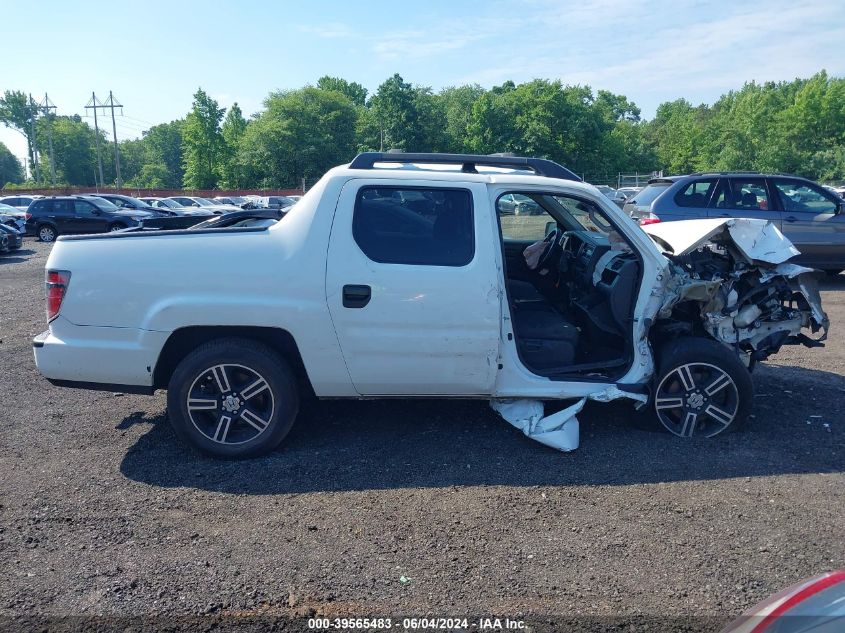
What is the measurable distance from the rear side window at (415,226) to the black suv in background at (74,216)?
2167 centimetres

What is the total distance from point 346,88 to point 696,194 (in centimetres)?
10168

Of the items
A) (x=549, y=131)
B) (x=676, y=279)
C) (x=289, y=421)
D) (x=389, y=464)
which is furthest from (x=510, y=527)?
(x=549, y=131)

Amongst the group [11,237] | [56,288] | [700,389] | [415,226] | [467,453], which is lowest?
[11,237]

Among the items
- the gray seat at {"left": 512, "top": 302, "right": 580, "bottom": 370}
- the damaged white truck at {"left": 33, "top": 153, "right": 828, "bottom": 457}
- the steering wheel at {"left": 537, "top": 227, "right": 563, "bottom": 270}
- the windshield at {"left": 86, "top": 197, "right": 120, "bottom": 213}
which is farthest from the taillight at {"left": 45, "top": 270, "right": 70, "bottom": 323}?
the windshield at {"left": 86, "top": 197, "right": 120, "bottom": 213}

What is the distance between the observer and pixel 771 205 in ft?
33.7

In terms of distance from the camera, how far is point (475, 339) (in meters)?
4.13

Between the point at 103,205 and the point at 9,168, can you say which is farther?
the point at 9,168

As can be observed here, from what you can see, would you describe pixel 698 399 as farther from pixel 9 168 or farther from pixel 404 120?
pixel 9 168

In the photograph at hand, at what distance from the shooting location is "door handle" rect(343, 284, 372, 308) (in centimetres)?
405

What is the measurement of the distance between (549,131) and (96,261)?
196 ft

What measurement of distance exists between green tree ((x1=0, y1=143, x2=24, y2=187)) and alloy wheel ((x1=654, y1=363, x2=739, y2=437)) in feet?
416

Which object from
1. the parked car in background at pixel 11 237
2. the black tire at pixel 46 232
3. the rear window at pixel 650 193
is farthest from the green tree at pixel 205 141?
the rear window at pixel 650 193

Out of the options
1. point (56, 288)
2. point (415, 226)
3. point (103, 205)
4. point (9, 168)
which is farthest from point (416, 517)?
point (9, 168)

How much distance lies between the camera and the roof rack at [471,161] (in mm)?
4578
